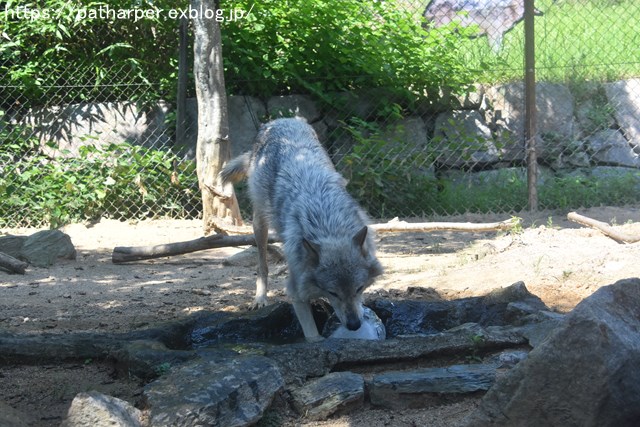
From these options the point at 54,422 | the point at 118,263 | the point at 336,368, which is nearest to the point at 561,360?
the point at 336,368

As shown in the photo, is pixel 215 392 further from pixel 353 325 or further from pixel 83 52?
pixel 83 52

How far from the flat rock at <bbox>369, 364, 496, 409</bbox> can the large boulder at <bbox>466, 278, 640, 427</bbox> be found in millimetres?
719

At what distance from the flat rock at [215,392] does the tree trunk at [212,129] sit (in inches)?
192

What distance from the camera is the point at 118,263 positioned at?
23.9 ft

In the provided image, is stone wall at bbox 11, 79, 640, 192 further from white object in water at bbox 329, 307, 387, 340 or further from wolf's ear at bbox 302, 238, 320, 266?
wolf's ear at bbox 302, 238, 320, 266

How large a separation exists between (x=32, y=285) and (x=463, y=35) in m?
6.59

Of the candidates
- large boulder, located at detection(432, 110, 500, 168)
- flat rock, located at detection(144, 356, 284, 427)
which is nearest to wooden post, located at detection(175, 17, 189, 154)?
large boulder, located at detection(432, 110, 500, 168)

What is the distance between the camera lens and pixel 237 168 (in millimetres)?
6582

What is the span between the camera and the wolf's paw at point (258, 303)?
5.59 m

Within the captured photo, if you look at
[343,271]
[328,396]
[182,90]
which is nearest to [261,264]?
[343,271]

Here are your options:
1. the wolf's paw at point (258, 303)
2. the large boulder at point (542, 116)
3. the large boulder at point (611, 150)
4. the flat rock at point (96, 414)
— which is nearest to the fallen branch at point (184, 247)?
the wolf's paw at point (258, 303)

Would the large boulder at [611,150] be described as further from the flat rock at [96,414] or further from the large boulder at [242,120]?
the flat rock at [96,414]

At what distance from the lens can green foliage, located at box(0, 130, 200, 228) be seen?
29.5 feet

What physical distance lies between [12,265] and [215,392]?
424 centimetres
